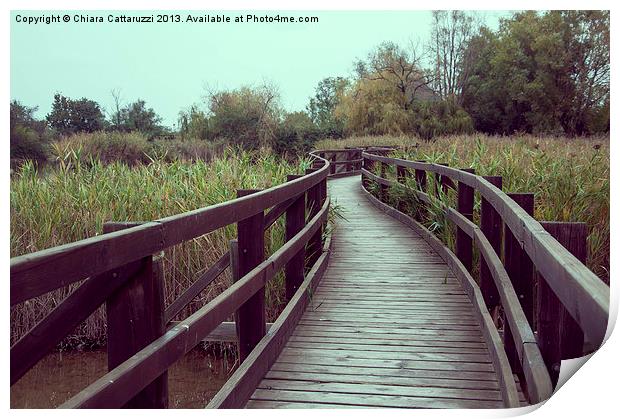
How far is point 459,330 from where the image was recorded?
3064 mm

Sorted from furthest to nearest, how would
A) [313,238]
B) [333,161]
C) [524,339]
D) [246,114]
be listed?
1. [333,161]
2. [246,114]
3. [313,238]
4. [524,339]

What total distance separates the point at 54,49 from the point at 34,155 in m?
0.92

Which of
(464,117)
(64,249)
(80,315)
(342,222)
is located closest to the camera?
(64,249)

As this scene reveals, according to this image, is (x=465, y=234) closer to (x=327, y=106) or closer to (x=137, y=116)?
(x=137, y=116)

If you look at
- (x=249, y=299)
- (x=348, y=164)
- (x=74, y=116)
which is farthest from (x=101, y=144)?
(x=348, y=164)

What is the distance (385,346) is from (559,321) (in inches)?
43.3

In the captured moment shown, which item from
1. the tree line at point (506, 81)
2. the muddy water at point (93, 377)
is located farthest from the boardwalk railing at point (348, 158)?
the muddy water at point (93, 377)

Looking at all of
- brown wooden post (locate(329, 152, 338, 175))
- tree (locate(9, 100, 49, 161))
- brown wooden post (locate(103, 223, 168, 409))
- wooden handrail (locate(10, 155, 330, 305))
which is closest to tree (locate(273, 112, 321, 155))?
brown wooden post (locate(329, 152, 338, 175))

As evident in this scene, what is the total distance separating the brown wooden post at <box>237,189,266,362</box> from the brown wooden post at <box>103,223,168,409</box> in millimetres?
999

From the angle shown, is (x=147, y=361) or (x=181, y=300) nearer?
(x=147, y=361)

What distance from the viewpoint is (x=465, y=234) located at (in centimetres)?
421

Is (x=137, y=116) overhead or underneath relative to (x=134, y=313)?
overhead
